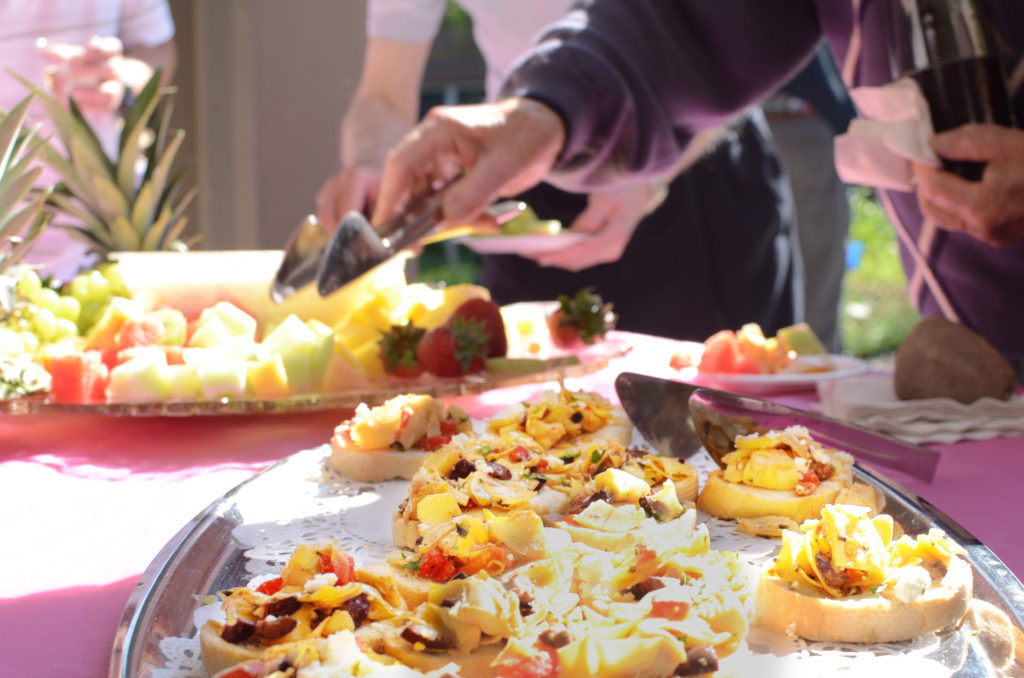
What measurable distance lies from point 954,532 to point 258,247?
20.0ft

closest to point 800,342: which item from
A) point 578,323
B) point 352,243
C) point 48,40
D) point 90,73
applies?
point 578,323

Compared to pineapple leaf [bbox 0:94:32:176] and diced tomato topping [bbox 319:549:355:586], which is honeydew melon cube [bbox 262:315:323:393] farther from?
diced tomato topping [bbox 319:549:355:586]

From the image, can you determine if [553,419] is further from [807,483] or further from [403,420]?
[807,483]

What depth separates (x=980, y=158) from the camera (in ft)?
5.31

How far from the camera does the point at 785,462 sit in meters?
1.20

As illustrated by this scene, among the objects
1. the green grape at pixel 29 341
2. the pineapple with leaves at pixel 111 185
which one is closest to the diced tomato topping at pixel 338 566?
the green grape at pixel 29 341

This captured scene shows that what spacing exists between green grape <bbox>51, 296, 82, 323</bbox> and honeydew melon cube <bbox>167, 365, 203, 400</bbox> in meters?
0.57

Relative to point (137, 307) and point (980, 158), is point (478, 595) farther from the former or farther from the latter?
point (137, 307)

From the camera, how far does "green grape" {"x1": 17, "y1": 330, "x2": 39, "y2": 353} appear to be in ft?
6.57

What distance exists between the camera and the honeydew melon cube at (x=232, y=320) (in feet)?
6.73

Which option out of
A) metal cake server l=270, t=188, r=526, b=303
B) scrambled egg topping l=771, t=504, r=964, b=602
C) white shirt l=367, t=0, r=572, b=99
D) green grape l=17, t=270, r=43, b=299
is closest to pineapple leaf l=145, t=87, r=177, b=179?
green grape l=17, t=270, r=43, b=299

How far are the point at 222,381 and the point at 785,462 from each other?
1.04 metres

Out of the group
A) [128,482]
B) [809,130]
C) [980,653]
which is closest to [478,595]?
[980,653]

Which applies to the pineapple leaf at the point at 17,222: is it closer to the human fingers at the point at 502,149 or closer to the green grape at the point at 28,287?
the green grape at the point at 28,287
